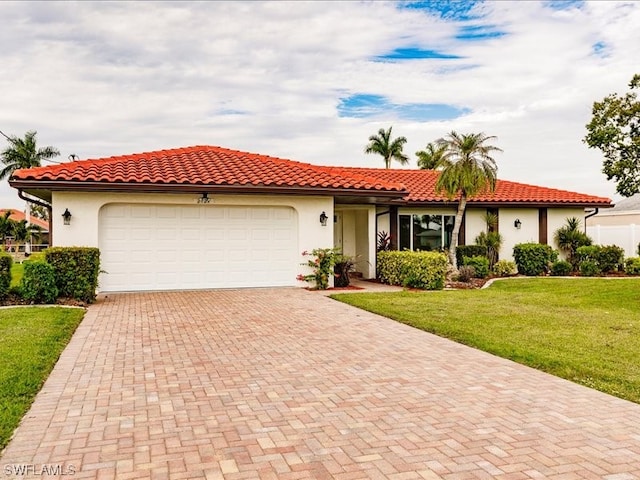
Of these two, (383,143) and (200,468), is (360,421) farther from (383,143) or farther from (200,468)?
(383,143)

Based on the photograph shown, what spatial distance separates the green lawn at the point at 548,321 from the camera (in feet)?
21.6

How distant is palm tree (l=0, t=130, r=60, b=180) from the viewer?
4344 cm

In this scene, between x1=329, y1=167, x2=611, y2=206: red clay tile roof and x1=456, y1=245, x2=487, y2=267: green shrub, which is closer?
x1=456, y1=245, x2=487, y2=267: green shrub

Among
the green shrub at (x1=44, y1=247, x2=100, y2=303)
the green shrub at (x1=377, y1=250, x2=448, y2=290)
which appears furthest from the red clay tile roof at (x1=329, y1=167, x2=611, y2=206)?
the green shrub at (x1=44, y1=247, x2=100, y2=303)

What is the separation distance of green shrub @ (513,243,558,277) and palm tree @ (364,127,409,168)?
24.4 meters

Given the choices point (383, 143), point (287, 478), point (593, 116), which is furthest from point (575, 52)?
point (383, 143)

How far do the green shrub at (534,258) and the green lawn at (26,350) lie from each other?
14579 mm

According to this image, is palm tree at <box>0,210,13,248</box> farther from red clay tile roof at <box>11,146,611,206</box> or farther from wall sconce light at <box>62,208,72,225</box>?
wall sconce light at <box>62,208,72,225</box>

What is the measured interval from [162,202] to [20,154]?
35.7 meters

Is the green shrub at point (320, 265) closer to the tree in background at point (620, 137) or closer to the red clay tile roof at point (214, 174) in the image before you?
the red clay tile roof at point (214, 174)

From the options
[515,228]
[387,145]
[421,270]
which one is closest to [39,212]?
[387,145]

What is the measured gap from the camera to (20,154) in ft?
143
